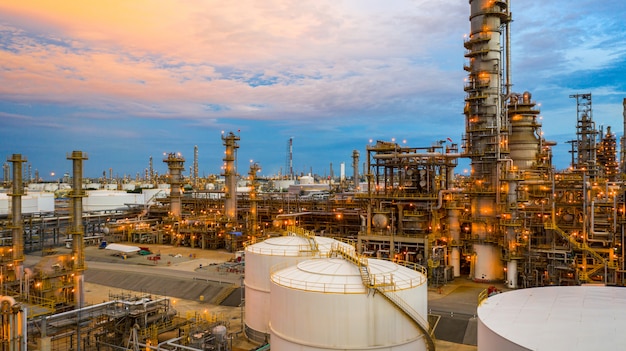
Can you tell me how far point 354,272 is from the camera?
21047 mm

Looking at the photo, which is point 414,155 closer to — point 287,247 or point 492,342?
point 287,247

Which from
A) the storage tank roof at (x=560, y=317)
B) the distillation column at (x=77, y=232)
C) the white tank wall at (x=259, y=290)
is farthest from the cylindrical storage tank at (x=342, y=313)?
the distillation column at (x=77, y=232)

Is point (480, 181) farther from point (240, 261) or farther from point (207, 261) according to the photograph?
point (207, 261)

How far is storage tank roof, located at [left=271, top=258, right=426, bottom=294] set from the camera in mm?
20016

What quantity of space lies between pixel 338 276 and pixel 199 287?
2081cm

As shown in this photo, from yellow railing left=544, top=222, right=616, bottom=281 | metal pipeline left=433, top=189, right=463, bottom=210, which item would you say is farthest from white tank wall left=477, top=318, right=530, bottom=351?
metal pipeline left=433, top=189, right=463, bottom=210

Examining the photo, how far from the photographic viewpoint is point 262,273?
91.2 feet

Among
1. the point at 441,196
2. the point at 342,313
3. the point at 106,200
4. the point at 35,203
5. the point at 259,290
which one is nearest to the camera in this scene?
the point at 342,313

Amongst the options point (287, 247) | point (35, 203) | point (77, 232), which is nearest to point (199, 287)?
point (77, 232)

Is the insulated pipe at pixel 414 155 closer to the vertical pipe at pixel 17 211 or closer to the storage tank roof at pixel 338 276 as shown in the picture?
the storage tank roof at pixel 338 276

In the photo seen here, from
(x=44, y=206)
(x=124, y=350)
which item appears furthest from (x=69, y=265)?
(x=44, y=206)

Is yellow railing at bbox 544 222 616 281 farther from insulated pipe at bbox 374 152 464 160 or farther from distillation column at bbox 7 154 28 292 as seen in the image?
distillation column at bbox 7 154 28 292

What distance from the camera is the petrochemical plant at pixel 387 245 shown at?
20.5 metres

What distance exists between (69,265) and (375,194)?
2609cm
